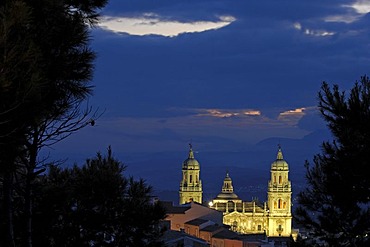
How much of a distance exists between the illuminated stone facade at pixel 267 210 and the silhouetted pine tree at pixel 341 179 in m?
91.9

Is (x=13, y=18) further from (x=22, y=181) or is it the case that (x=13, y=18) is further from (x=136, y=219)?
(x=136, y=219)

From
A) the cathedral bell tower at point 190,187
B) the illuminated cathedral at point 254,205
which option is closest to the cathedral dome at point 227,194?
the illuminated cathedral at point 254,205

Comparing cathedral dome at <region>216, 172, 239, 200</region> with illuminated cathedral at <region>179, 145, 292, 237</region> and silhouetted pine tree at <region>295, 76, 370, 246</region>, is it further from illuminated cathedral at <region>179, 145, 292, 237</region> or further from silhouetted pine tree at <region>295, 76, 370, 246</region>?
silhouetted pine tree at <region>295, 76, 370, 246</region>

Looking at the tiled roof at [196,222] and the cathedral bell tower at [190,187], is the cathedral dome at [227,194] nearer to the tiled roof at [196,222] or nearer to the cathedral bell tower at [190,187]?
the cathedral bell tower at [190,187]

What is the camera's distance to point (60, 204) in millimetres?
14422

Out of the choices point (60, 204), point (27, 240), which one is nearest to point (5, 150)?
point (27, 240)

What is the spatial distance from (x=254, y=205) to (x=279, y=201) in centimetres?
643

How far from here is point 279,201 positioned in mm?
116562

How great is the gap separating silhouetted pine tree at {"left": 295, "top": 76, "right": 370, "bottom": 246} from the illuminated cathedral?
92802 millimetres

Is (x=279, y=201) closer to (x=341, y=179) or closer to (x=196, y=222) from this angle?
(x=196, y=222)

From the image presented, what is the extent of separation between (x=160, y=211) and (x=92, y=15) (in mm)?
8658

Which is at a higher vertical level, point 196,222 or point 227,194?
point 227,194

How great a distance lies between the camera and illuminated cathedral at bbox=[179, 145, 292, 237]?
110656mm

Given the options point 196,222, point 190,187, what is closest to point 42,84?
point 196,222
